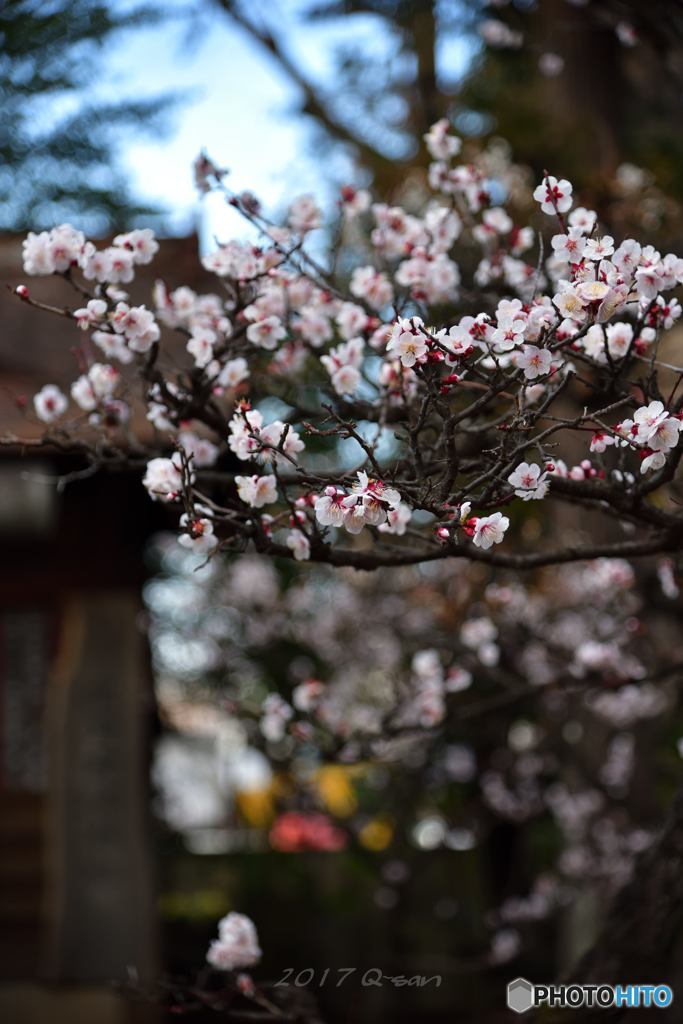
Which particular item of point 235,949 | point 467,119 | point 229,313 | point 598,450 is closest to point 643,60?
point 467,119

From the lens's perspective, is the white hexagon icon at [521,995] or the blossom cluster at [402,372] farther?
the white hexagon icon at [521,995]

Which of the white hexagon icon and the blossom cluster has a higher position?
the blossom cluster

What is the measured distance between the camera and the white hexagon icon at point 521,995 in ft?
11.2

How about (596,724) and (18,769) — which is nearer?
(596,724)

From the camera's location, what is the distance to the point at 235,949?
10.2ft

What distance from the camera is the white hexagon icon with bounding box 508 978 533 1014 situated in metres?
3.41

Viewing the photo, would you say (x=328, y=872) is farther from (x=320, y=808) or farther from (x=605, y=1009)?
(x=605, y=1009)

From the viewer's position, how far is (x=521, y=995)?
3.49 metres

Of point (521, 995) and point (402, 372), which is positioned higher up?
point (402, 372)

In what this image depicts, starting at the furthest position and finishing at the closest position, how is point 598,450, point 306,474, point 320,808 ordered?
point 320,808 → point 598,450 → point 306,474

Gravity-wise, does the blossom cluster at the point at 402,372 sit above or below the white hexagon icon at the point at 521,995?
above

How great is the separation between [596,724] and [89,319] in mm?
4519

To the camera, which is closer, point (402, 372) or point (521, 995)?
point (402, 372)

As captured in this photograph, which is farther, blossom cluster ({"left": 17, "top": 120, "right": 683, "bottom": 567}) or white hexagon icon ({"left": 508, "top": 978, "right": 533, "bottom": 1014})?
white hexagon icon ({"left": 508, "top": 978, "right": 533, "bottom": 1014})
